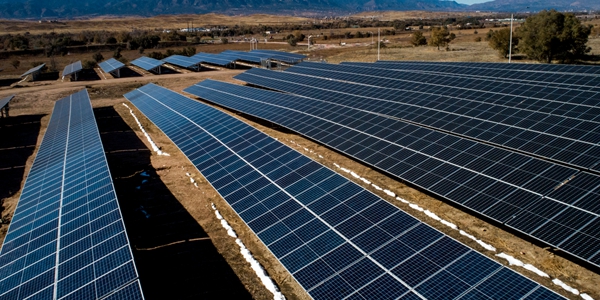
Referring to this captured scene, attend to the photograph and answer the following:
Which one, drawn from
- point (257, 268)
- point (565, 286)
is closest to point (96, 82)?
point (257, 268)

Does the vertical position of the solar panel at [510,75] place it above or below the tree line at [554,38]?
below

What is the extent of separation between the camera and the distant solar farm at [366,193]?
11.4 meters

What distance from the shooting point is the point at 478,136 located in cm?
2239

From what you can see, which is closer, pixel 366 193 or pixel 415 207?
pixel 366 193

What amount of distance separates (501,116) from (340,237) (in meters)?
16.9

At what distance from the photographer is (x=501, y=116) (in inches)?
974

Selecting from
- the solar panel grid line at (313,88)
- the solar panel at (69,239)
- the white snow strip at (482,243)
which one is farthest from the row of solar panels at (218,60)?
the white snow strip at (482,243)

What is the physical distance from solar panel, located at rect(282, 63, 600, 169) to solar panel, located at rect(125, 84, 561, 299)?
10510mm

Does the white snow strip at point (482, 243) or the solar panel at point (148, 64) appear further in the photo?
the solar panel at point (148, 64)

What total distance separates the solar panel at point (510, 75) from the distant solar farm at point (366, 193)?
13.6 inches

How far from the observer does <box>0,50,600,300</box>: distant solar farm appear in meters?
11.4

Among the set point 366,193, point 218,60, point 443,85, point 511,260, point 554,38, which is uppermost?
point 554,38

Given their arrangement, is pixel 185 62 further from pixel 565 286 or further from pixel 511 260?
pixel 565 286

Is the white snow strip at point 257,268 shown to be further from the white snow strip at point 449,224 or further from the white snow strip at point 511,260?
the white snow strip at point 511,260
